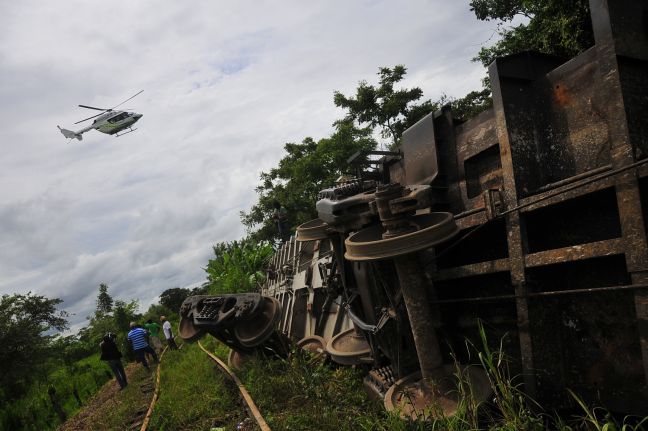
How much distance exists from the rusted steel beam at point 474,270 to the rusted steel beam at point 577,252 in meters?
0.28

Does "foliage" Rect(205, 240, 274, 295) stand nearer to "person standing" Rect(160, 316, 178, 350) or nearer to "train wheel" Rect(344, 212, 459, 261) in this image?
"person standing" Rect(160, 316, 178, 350)

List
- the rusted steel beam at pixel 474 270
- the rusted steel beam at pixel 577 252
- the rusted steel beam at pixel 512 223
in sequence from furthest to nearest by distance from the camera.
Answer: the rusted steel beam at pixel 474 270
the rusted steel beam at pixel 512 223
the rusted steel beam at pixel 577 252

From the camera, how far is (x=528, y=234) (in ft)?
12.2

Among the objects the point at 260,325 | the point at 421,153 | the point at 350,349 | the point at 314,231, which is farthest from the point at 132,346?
the point at 421,153

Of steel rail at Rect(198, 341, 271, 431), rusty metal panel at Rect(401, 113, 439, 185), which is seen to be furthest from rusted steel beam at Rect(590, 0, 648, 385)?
steel rail at Rect(198, 341, 271, 431)

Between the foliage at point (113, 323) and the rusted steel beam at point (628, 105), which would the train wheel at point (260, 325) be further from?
the foliage at point (113, 323)

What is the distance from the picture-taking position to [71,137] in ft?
108

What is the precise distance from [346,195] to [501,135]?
1729mm

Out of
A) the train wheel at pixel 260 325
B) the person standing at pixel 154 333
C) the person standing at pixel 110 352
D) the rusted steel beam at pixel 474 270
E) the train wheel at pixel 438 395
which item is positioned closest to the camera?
the train wheel at pixel 438 395

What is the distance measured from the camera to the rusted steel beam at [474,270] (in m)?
3.79

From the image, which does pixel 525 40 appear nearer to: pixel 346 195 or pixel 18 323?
pixel 346 195

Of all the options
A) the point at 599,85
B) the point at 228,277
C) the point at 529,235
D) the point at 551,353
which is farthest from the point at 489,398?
the point at 228,277

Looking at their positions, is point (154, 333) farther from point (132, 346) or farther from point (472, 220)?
point (472, 220)

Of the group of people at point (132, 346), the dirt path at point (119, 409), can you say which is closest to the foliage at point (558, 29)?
the dirt path at point (119, 409)
